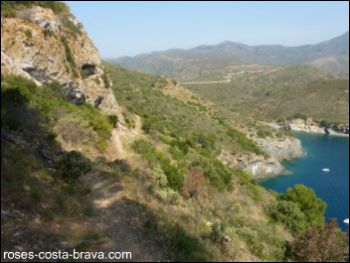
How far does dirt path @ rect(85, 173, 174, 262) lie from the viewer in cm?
1068

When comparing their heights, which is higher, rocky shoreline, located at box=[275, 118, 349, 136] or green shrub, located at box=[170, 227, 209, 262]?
green shrub, located at box=[170, 227, 209, 262]

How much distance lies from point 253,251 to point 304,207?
28.4 m

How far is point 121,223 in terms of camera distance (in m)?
12.3

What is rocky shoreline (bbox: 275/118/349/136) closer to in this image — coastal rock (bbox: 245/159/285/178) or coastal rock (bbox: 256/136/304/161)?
coastal rock (bbox: 256/136/304/161)

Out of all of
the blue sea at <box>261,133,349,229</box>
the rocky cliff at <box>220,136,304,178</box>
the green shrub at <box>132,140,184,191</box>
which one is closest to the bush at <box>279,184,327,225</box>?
the green shrub at <box>132,140,184,191</box>

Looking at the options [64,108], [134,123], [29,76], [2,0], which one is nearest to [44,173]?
[64,108]

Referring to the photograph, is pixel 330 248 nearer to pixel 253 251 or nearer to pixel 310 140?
pixel 253 251

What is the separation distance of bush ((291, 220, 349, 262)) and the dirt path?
723 centimetres

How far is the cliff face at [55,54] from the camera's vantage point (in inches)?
968

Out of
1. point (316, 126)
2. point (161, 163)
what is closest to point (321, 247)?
point (161, 163)

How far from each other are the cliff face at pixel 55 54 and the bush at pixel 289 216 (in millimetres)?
18076

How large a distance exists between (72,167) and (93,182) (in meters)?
1.16

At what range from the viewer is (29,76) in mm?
25062

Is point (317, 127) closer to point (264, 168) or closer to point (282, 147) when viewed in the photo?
point (282, 147)
